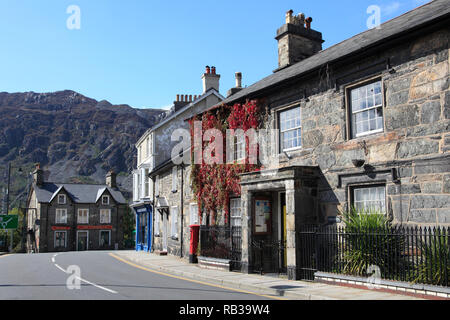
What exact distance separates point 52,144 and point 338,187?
195 metres

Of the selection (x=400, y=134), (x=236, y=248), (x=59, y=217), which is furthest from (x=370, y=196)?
(x=59, y=217)

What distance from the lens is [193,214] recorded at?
2014cm

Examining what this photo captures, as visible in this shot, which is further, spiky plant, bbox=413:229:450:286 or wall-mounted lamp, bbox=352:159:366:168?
wall-mounted lamp, bbox=352:159:366:168

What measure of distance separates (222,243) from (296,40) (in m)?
9.30

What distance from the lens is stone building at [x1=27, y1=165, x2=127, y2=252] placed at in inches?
2007

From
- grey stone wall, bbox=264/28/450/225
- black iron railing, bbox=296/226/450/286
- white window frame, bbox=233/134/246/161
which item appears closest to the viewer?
black iron railing, bbox=296/226/450/286

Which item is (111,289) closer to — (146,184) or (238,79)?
Answer: (238,79)

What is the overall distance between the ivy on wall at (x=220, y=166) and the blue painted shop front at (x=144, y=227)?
43.2 feet

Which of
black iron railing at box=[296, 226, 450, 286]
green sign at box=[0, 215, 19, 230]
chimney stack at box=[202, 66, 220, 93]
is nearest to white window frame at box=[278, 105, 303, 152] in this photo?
black iron railing at box=[296, 226, 450, 286]

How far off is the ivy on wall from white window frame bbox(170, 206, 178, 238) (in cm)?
467

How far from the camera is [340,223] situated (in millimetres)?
11797

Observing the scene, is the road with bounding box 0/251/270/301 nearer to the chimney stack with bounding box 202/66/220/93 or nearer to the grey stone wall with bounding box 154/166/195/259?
the grey stone wall with bounding box 154/166/195/259
